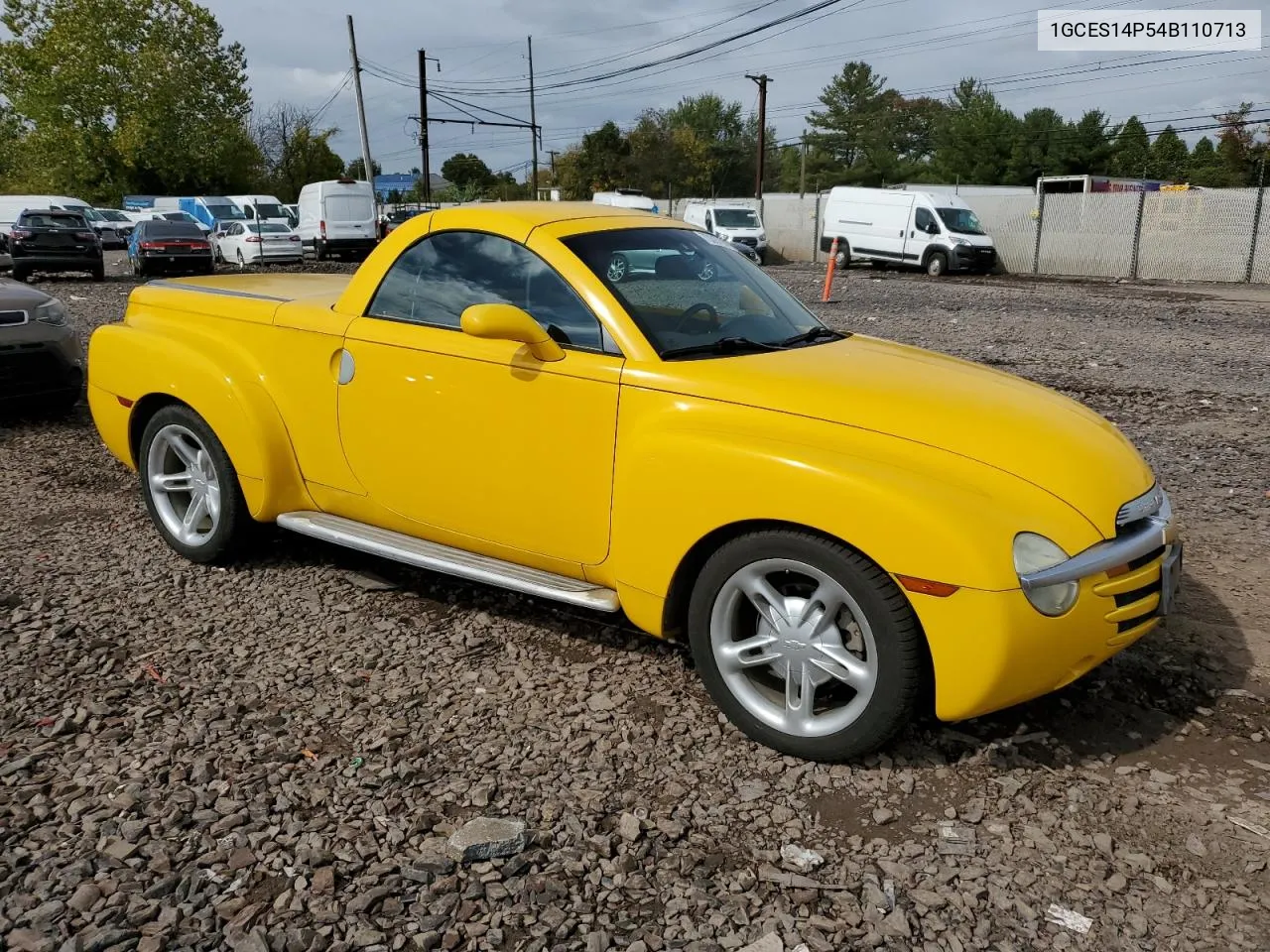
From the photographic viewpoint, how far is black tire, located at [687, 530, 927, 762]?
9.16 ft

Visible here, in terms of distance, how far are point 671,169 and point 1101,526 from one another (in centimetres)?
7586

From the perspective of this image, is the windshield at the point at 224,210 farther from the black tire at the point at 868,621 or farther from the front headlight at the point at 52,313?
the black tire at the point at 868,621

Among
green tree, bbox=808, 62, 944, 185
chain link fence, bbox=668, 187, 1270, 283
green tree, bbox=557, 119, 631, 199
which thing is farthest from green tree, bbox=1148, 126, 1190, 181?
chain link fence, bbox=668, 187, 1270, 283

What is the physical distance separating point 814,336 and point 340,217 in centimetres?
2732

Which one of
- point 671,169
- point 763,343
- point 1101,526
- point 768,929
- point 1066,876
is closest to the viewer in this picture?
point 768,929

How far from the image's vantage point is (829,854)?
268cm

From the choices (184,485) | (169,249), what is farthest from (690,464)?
(169,249)

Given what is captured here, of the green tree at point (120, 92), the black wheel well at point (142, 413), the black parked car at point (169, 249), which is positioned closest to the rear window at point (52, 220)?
the black parked car at point (169, 249)

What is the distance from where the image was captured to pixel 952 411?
3.12 metres

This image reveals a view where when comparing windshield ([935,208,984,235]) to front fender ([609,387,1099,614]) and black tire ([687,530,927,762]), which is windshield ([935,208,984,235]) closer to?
front fender ([609,387,1099,614])

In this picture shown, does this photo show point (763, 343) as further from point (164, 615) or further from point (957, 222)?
point (957, 222)

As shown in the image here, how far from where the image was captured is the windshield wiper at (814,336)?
3805 millimetres

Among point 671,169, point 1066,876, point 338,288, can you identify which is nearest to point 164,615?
point 338,288

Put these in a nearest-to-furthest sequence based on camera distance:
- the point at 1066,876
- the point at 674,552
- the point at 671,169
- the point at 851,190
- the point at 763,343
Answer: the point at 1066,876, the point at 674,552, the point at 763,343, the point at 851,190, the point at 671,169
